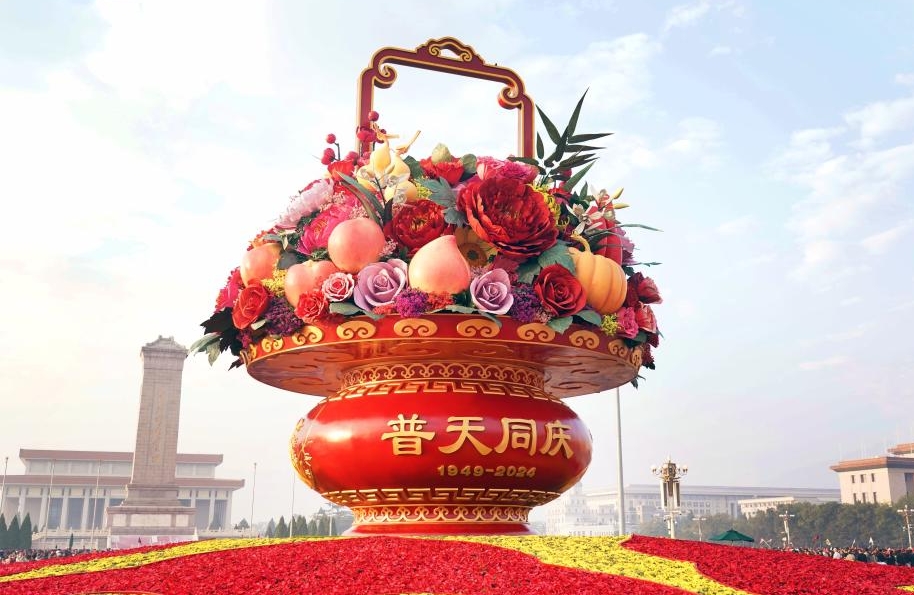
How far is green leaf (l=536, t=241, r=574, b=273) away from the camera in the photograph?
5391mm

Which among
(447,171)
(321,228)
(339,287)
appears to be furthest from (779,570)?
(321,228)

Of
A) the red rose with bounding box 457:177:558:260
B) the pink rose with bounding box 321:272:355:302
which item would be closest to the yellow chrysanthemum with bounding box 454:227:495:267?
the red rose with bounding box 457:177:558:260

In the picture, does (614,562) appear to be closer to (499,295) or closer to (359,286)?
(499,295)

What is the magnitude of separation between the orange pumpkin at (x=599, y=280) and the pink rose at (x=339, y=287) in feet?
4.88

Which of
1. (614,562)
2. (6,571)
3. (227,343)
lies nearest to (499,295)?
(614,562)

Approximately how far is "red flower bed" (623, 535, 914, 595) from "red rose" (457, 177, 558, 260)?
1.97 metres

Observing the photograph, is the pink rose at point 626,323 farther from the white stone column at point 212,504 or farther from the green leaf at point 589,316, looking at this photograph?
the white stone column at point 212,504

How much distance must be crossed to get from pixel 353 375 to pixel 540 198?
1.85m

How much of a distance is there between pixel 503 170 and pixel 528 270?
34.5 inches

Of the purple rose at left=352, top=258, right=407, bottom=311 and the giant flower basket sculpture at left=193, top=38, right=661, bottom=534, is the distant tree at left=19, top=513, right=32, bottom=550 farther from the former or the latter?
the purple rose at left=352, top=258, right=407, bottom=311

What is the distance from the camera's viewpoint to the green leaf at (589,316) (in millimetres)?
5359

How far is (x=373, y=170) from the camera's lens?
5805 millimetres

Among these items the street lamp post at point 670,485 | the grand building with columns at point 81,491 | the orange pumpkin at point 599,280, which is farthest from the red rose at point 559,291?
the grand building with columns at point 81,491

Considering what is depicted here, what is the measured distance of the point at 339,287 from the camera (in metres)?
5.30
